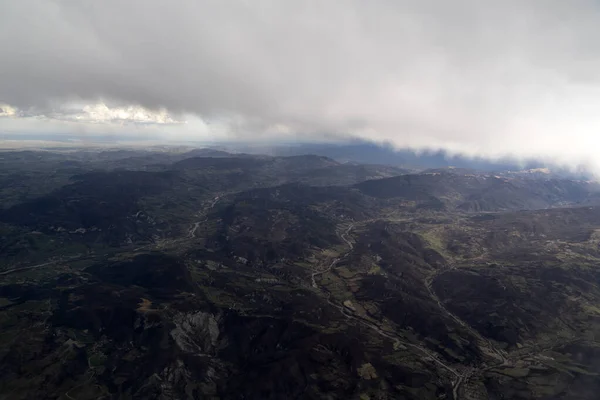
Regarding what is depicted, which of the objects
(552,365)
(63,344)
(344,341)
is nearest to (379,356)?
(344,341)

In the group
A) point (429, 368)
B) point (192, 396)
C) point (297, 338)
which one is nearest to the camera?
point (192, 396)

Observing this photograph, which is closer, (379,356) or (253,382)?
(253,382)

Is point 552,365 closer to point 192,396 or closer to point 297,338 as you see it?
point 297,338

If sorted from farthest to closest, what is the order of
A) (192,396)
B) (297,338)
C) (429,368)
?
(297,338) → (429,368) → (192,396)

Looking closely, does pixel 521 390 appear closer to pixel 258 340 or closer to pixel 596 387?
pixel 596 387

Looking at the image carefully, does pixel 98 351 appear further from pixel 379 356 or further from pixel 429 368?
pixel 429 368

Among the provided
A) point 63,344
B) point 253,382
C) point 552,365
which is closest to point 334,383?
point 253,382

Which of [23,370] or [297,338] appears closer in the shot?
[23,370]
